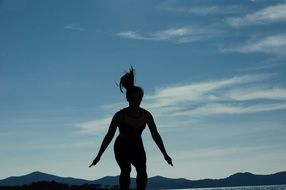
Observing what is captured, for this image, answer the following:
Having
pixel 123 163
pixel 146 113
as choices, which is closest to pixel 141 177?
pixel 123 163

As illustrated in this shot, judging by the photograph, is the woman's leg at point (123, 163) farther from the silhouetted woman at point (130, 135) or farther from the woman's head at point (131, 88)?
the woman's head at point (131, 88)

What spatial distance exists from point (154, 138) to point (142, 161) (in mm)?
615

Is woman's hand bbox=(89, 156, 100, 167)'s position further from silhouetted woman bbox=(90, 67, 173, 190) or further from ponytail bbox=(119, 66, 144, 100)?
ponytail bbox=(119, 66, 144, 100)

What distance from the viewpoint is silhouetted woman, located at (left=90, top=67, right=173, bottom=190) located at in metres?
9.75

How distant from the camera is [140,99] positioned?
9961 millimetres

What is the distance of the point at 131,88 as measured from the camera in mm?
9914

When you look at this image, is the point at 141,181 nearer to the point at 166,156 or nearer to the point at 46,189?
the point at 166,156

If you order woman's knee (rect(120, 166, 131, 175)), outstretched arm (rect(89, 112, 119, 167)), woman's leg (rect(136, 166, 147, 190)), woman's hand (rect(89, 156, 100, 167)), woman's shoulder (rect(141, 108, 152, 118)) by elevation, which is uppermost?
woman's shoulder (rect(141, 108, 152, 118))

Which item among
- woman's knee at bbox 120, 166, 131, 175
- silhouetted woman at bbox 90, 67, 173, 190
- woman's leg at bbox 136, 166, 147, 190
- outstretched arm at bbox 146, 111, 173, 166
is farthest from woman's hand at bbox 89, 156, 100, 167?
outstretched arm at bbox 146, 111, 173, 166

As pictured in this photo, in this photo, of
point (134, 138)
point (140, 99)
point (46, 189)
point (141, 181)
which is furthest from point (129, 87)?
point (46, 189)

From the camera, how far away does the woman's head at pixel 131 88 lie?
32.5 feet

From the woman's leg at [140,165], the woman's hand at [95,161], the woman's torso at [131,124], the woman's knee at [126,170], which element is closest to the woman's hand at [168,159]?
the woman's leg at [140,165]

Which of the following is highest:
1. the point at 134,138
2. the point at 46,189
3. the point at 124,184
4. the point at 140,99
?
the point at 46,189

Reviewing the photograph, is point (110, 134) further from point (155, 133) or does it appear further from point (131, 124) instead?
point (155, 133)
